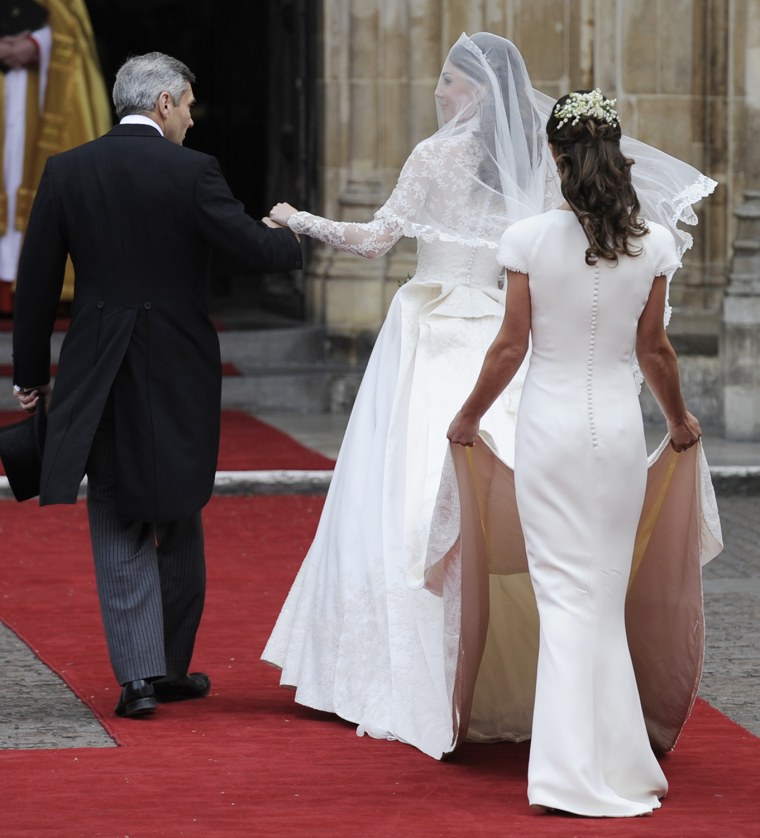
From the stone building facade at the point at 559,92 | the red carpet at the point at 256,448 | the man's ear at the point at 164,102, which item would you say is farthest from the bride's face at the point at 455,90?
the stone building facade at the point at 559,92

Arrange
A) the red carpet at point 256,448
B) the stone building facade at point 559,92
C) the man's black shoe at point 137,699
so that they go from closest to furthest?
the man's black shoe at point 137,699 < the red carpet at point 256,448 < the stone building facade at point 559,92

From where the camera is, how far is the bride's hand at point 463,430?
5.45m

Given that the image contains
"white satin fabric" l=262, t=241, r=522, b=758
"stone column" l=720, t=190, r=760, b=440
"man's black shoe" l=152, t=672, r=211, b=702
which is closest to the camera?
"white satin fabric" l=262, t=241, r=522, b=758

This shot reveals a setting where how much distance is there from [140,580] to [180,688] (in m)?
0.45

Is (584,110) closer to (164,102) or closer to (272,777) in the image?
(164,102)

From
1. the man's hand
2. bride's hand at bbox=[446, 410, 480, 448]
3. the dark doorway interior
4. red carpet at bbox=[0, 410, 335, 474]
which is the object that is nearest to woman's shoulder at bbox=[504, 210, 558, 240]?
bride's hand at bbox=[446, 410, 480, 448]

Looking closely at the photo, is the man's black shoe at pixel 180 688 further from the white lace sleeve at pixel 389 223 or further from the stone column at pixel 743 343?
the stone column at pixel 743 343

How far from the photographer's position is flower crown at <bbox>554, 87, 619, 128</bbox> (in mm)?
5211

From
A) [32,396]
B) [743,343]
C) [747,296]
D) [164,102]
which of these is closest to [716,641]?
[32,396]

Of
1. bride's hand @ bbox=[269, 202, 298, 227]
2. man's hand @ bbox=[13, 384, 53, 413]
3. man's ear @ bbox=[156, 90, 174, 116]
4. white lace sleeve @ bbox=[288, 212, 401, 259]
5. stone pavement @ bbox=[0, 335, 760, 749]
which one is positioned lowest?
stone pavement @ bbox=[0, 335, 760, 749]

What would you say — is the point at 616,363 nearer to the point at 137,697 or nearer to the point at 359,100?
the point at 137,697

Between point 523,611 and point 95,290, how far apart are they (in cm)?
158

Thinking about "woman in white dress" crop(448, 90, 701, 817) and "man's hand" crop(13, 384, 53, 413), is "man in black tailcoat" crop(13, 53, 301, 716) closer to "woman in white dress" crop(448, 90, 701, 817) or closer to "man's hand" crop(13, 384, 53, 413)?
"man's hand" crop(13, 384, 53, 413)

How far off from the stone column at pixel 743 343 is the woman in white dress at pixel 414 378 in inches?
246
